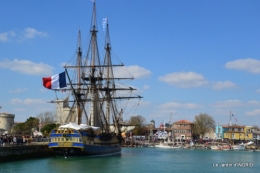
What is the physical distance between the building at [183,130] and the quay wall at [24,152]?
343 feet

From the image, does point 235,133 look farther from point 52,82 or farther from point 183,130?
point 52,82

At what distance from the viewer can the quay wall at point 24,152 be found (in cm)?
4938

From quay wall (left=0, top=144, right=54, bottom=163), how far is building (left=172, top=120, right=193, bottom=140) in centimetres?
10445

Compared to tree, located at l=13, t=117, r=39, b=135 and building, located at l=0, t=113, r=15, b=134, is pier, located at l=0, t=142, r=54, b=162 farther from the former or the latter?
building, located at l=0, t=113, r=15, b=134

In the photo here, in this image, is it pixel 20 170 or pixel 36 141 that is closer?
pixel 20 170

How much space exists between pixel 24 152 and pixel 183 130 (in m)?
116

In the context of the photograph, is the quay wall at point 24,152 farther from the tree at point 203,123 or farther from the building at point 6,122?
the tree at point 203,123

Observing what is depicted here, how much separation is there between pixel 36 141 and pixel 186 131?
10395 cm

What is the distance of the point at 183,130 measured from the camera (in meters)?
166

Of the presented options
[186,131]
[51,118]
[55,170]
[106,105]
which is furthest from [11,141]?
[186,131]

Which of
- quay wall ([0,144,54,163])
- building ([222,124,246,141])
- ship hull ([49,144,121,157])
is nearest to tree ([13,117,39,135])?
quay wall ([0,144,54,163])

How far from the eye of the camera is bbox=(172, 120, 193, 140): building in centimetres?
16425

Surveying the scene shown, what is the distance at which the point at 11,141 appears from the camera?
2243 inches

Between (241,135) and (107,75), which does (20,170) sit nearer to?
(107,75)
